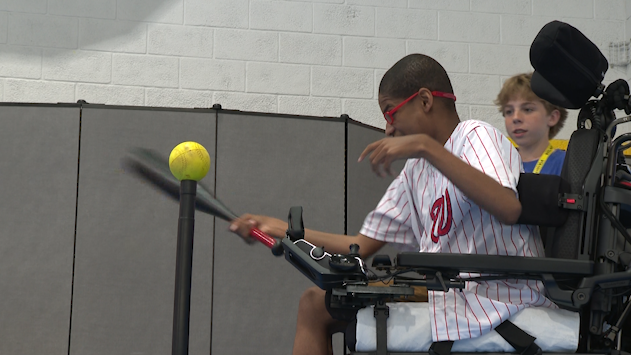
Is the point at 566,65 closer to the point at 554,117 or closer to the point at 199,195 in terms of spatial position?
the point at 199,195

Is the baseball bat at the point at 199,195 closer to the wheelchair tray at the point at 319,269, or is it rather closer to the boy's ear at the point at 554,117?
the wheelchair tray at the point at 319,269

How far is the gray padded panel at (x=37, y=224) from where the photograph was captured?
2975mm

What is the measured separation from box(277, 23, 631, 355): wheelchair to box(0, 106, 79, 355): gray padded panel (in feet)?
5.99

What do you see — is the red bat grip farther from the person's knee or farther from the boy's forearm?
the boy's forearm

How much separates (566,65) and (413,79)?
45 cm

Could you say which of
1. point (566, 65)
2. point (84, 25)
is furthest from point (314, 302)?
point (84, 25)

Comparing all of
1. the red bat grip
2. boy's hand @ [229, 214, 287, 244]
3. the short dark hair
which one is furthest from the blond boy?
the red bat grip

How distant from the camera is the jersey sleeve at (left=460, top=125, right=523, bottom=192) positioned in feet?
4.82

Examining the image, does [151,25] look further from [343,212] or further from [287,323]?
[287,323]

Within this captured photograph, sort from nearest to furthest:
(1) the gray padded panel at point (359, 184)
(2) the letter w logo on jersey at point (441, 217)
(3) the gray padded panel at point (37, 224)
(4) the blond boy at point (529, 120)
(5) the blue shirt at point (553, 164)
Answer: (2) the letter w logo on jersey at point (441, 217) < (5) the blue shirt at point (553, 164) < (4) the blond boy at point (529, 120) < (3) the gray padded panel at point (37, 224) < (1) the gray padded panel at point (359, 184)

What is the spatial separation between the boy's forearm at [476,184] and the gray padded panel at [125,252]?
1.82 metres

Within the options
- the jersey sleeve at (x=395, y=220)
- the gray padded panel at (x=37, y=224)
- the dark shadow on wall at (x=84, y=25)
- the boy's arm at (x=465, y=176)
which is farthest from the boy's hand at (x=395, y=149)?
the dark shadow on wall at (x=84, y=25)

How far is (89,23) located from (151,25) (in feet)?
0.99

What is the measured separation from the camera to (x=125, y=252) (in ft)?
9.99
